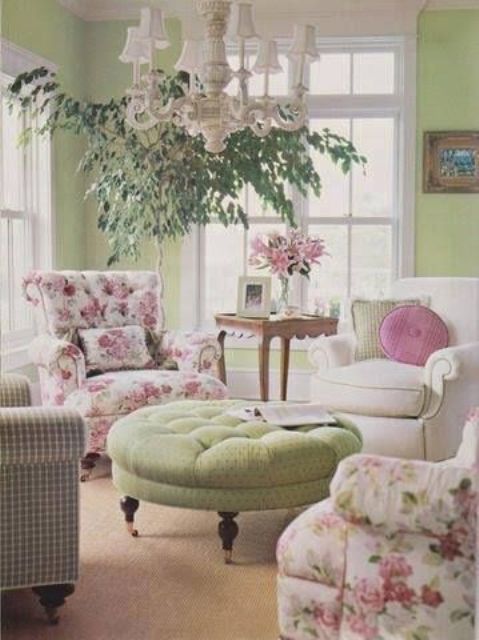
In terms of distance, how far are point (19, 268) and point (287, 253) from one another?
1671mm

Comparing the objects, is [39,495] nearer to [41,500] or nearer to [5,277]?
[41,500]

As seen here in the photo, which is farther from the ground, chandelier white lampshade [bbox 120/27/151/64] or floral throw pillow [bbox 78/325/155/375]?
chandelier white lampshade [bbox 120/27/151/64]

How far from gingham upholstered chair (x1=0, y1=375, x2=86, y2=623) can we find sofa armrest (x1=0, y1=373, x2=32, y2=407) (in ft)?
2.17

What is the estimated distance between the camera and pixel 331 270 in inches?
233

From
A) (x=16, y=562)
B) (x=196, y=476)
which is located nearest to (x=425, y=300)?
(x=196, y=476)

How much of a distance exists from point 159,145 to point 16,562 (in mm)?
3224

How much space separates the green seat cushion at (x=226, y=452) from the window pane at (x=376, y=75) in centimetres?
325

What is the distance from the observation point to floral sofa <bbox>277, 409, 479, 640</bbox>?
1841 millimetres

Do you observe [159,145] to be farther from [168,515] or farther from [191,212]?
[168,515]

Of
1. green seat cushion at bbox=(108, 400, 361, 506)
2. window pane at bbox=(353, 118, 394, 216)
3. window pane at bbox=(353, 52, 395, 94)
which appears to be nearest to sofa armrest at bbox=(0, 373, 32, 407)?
green seat cushion at bbox=(108, 400, 361, 506)

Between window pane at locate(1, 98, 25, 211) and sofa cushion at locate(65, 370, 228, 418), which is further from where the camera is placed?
window pane at locate(1, 98, 25, 211)

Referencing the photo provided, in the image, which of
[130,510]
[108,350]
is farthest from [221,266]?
[130,510]

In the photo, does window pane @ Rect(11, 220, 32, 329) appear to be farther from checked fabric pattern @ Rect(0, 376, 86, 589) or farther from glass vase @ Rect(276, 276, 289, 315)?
checked fabric pattern @ Rect(0, 376, 86, 589)

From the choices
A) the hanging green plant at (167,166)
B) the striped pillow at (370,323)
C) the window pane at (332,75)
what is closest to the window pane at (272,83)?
the window pane at (332,75)
